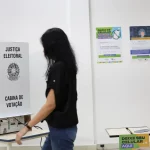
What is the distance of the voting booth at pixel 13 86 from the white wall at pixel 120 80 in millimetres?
1047

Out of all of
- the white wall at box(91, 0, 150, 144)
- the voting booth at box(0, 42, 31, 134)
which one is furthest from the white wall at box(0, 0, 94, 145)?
the voting booth at box(0, 42, 31, 134)

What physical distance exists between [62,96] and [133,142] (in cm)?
58

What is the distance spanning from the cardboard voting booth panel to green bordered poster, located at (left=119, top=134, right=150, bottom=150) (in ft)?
3.48

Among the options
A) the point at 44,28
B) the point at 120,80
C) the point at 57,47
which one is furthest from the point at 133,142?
the point at 44,28

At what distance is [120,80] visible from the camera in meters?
3.26

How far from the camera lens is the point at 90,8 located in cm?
325

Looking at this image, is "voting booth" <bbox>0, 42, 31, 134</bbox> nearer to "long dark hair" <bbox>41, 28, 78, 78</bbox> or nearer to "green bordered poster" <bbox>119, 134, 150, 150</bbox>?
"long dark hair" <bbox>41, 28, 78, 78</bbox>

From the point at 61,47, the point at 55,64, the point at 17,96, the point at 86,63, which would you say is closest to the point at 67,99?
the point at 55,64

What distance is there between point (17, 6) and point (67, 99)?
1.87 meters

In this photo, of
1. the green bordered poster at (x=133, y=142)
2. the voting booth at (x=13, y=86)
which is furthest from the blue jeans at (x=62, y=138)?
the voting booth at (x=13, y=86)

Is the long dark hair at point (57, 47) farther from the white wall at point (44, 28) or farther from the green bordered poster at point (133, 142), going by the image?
the white wall at point (44, 28)

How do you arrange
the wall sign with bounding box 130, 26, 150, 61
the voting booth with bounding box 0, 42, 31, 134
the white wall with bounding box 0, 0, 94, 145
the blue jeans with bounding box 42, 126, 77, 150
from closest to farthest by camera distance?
1. the blue jeans with bounding box 42, 126, 77, 150
2. the voting booth with bounding box 0, 42, 31, 134
3. the white wall with bounding box 0, 0, 94, 145
4. the wall sign with bounding box 130, 26, 150, 61

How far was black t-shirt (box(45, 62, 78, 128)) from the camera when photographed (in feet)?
5.64

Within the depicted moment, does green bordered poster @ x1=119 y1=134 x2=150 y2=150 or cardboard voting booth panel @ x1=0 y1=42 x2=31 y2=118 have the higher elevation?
cardboard voting booth panel @ x1=0 y1=42 x2=31 y2=118
